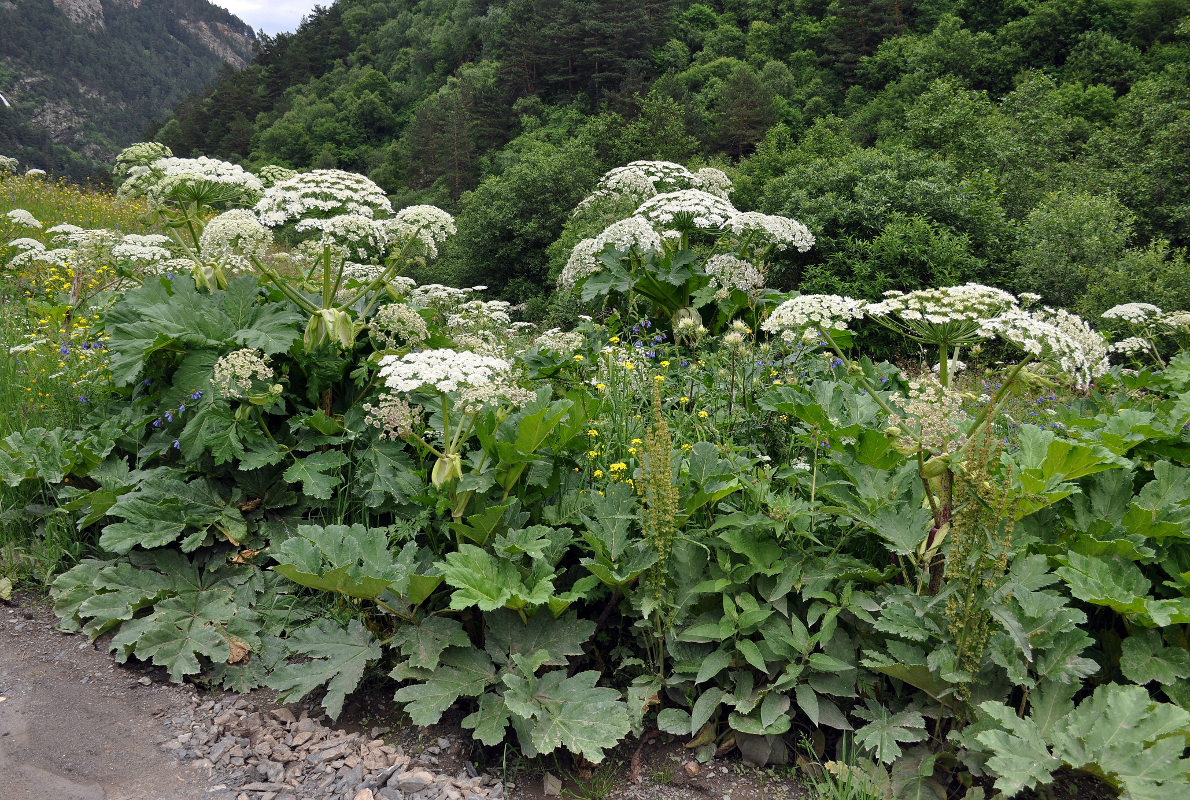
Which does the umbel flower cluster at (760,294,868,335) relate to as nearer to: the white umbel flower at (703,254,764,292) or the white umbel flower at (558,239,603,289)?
the white umbel flower at (703,254,764,292)

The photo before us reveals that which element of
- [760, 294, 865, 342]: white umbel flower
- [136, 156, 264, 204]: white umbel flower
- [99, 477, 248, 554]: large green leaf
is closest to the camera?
[760, 294, 865, 342]: white umbel flower

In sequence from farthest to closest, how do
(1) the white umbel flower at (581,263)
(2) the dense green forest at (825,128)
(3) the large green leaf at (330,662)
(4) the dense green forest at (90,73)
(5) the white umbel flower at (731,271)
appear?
(4) the dense green forest at (90,73) < (2) the dense green forest at (825,128) < (1) the white umbel flower at (581,263) < (5) the white umbel flower at (731,271) < (3) the large green leaf at (330,662)

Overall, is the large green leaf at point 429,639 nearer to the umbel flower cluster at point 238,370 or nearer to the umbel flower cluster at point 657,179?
the umbel flower cluster at point 238,370

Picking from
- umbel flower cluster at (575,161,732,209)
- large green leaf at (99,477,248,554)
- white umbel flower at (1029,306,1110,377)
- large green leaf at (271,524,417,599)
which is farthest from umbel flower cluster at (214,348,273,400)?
umbel flower cluster at (575,161,732,209)

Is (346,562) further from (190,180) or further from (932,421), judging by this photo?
(190,180)

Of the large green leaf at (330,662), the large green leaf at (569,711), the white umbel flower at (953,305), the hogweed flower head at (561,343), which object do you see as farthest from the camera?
the hogweed flower head at (561,343)

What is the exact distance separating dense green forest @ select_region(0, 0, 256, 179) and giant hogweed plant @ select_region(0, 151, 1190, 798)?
89.9 meters

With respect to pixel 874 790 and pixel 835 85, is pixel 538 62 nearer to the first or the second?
pixel 835 85

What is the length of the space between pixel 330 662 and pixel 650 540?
1524 millimetres

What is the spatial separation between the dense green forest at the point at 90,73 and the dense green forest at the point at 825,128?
30862 millimetres

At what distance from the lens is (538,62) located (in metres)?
54.2

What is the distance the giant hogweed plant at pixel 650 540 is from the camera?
254cm

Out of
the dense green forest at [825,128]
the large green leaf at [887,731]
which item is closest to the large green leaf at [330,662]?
the large green leaf at [887,731]

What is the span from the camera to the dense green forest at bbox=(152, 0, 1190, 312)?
13242 millimetres
